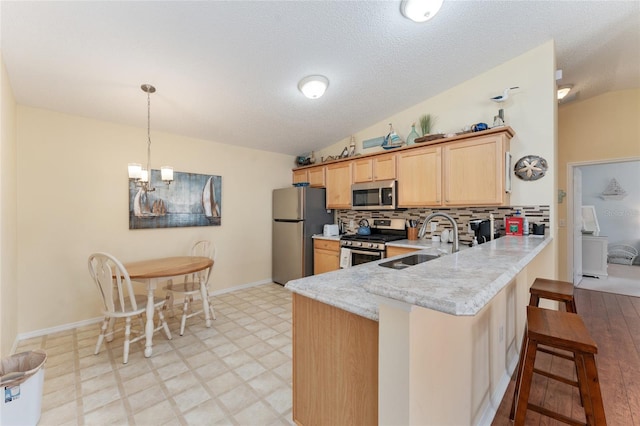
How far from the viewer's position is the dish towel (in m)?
3.62

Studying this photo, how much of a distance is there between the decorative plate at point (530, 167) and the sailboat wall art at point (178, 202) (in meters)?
3.72

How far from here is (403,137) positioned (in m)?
3.71

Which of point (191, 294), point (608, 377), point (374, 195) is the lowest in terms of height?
point (608, 377)

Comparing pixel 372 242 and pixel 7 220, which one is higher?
pixel 7 220

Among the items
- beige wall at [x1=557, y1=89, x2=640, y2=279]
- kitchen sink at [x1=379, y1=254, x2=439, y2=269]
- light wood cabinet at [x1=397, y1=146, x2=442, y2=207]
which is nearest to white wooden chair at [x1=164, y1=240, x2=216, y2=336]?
kitchen sink at [x1=379, y1=254, x2=439, y2=269]

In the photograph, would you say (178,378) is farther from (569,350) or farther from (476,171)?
(476,171)

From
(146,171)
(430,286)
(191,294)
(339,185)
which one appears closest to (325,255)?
(339,185)

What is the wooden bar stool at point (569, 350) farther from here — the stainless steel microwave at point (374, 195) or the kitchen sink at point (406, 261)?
the stainless steel microwave at point (374, 195)

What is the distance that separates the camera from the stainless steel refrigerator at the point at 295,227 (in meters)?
4.13

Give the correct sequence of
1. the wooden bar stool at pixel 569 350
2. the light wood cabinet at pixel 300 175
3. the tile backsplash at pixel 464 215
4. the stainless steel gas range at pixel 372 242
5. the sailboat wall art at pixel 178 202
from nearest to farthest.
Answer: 1. the wooden bar stool at pixel 569 350
2. the tile backsplash at pixel 464 215
3. the sailboat wall art at pixel 178 202
4. the stainless steel gas range at pixel 372 242
5. the light wood cabinet at pixel 300 175

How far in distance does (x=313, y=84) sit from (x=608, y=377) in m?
3.37

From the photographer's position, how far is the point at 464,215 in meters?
3.26

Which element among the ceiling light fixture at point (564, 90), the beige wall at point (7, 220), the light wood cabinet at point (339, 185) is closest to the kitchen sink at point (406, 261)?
the light wood cabinet at point (339, 185)

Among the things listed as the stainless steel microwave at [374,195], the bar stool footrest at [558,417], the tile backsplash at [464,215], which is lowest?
the bar stool footrest at [558,417]
